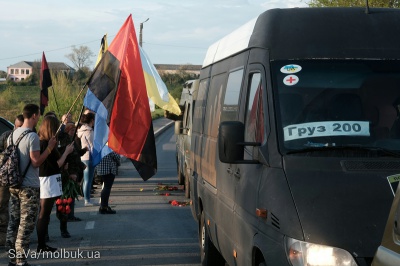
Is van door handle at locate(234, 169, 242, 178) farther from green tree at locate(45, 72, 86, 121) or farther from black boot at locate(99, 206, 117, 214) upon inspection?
green tree at locate(45, 72, 86, 121)

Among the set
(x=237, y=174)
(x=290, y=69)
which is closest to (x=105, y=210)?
(x=237, y=174)

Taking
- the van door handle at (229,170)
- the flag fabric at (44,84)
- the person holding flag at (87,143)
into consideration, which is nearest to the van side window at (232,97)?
the van door handle at (229,170)

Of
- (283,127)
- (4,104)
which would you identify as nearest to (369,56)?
(283,127)

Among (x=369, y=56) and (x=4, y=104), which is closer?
(x=369, y=56)

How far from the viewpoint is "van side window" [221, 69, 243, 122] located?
7066 millimetres

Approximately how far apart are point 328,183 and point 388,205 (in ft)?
1.45

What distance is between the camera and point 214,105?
8.53 meters

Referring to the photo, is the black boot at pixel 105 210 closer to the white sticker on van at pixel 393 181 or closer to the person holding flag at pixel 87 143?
the person holding flag at pixel 87 143

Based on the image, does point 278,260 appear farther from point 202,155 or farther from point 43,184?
point 43,184

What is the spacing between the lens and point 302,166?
5508 mm

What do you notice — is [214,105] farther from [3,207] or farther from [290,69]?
[3,207]

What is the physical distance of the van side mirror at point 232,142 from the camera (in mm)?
5699

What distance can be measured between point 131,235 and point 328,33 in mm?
6048

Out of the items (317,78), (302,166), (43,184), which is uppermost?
(317,78)
